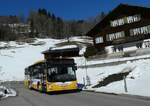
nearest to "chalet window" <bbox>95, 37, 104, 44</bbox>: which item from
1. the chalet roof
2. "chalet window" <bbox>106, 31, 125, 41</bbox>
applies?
the chalet roof

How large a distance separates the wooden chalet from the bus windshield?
38.5 metres

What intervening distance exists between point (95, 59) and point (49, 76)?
1089 inches

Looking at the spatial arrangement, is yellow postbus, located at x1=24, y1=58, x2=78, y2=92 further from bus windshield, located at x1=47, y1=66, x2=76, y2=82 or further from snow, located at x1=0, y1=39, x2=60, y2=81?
snow, located at x1=0, y1=39, x2=60, y2=81

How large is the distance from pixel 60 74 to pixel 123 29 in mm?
45819

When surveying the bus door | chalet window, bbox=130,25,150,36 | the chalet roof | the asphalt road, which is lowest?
the asphalt road

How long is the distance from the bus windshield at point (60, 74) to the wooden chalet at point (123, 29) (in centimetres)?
3848

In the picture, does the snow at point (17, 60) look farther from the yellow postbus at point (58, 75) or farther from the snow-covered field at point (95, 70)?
the yellow postbus at point (58, 75)

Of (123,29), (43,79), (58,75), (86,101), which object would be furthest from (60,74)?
(123,29)

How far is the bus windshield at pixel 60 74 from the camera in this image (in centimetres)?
2806

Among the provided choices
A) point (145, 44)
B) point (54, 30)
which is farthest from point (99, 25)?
point (54, 30)

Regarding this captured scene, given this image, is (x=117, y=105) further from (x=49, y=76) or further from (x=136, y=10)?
(x=136, y=10)

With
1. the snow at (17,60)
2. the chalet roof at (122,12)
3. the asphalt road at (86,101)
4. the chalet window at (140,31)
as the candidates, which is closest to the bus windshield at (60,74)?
the asphalt road at (86,101)

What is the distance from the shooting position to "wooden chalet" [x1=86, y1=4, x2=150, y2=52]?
224 feet

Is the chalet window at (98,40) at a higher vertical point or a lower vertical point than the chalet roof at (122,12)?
lower
